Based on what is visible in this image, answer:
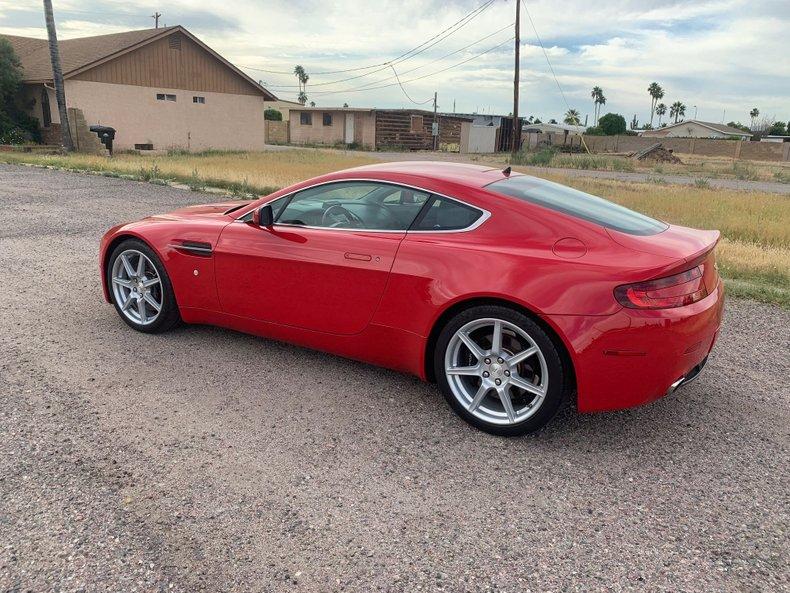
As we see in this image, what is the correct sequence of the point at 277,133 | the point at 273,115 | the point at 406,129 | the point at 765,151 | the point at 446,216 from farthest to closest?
the point at 273,115 < the point at 277,133 < the point at 765,151 < the point at 406,129 < the point at 446,216

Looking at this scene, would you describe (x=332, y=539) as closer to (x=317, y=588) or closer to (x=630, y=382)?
(x=317, y=588)

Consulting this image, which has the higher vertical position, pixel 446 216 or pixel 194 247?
pixel 446 216

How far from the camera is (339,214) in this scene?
13.1 ft

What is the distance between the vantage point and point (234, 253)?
4.20m

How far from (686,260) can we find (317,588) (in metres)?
2.34

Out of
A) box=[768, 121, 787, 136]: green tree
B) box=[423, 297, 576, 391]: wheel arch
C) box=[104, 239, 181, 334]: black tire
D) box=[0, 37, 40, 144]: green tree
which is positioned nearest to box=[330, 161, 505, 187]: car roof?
box=[423, 297, 576, 391]: wheel arch

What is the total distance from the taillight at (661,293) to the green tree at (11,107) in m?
30.9

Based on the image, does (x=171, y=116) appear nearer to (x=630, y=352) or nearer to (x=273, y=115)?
(x=630, y=352)

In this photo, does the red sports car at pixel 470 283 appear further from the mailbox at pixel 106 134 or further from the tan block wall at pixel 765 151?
the tan block wall at pixel 765 151

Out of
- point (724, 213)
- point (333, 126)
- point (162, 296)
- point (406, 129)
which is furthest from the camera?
point (333, 126)

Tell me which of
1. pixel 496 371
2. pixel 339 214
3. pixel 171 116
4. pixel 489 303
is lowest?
pixel 496 371

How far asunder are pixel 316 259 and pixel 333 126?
47.3 meters

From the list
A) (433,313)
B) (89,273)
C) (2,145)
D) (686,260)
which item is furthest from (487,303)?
(2,145)

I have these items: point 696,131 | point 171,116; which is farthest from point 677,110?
point 171,116
